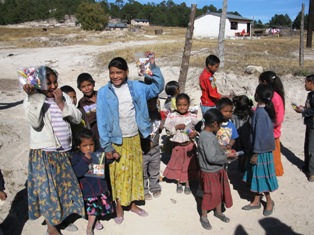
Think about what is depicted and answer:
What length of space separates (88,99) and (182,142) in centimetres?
140

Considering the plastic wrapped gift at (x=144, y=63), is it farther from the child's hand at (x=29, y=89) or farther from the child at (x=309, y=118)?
the child at (x=309, y=118)

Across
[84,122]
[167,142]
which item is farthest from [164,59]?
[84,122]

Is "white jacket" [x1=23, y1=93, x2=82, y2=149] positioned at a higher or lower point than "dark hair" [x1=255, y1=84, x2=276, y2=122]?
lower

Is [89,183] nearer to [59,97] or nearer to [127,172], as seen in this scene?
[127,172]

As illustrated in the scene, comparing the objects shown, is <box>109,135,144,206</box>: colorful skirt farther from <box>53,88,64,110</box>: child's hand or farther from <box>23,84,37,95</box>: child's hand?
<box>23,84,37,95</box>: child's hand

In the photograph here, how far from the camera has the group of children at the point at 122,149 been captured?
290cm

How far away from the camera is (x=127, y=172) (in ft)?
11.4

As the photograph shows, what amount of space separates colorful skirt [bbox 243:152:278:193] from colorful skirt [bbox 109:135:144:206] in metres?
1.43

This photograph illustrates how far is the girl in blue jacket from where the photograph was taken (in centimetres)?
322

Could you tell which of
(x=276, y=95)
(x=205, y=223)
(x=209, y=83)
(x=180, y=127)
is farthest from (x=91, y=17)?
(x=205, y=223)

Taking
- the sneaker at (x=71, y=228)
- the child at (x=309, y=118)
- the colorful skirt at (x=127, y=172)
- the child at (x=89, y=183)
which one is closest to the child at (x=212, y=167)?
the colorful skirt at (x=127, y=172)

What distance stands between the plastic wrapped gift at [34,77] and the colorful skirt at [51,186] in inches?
27.2

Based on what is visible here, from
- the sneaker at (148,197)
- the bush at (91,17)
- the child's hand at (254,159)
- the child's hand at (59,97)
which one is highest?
the bush at (91,17)

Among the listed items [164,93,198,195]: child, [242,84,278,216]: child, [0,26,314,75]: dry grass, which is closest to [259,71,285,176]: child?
[242,84,278,216]: child
